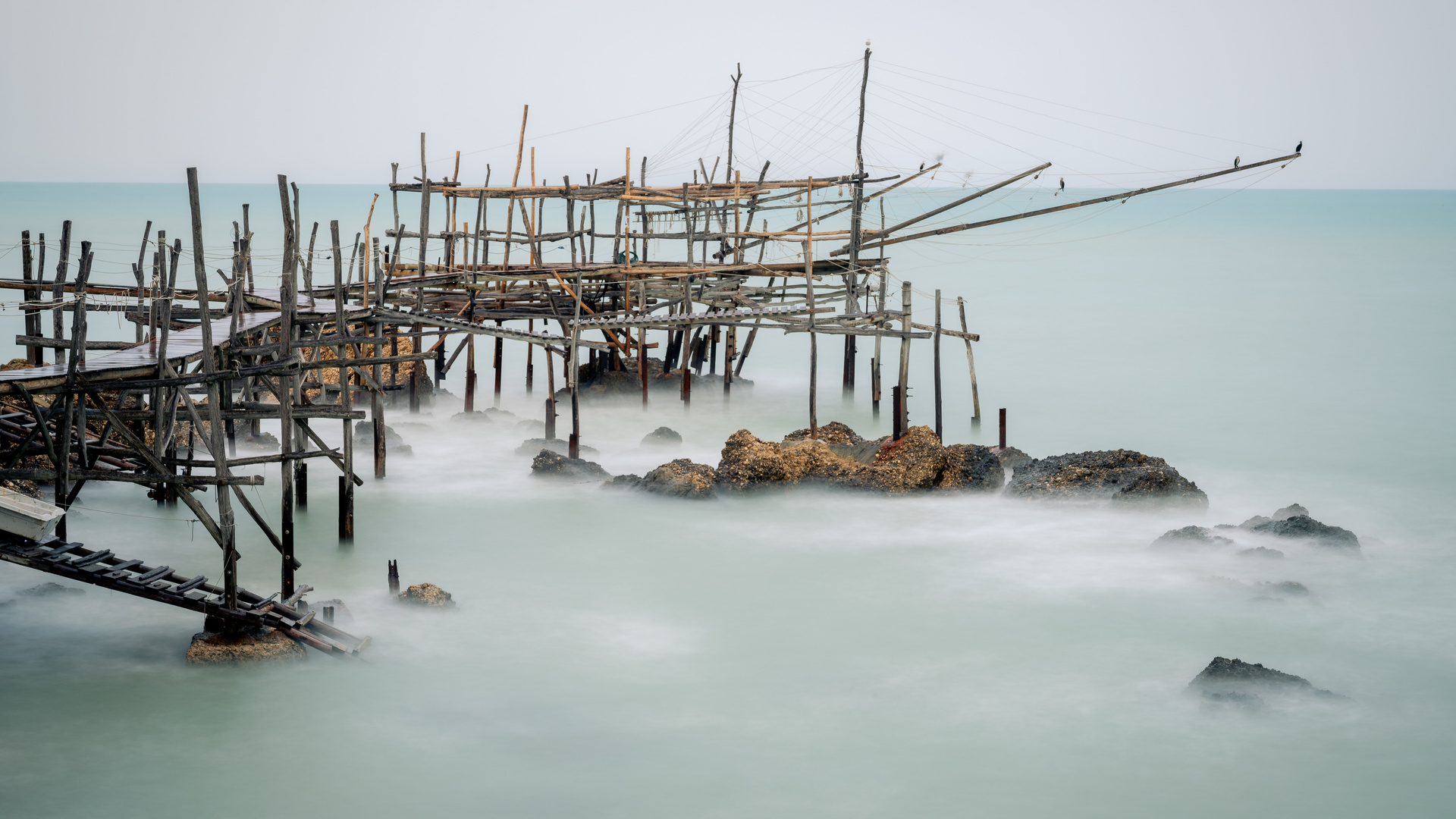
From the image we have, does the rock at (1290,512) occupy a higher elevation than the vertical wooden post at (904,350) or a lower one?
lower

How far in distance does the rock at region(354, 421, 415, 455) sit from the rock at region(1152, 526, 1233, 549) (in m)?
12.2

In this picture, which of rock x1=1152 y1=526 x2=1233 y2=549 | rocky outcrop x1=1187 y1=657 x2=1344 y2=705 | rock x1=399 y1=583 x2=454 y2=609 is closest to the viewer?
rocky outcrop x1=1187 y1=657 x2=1344 y2=705

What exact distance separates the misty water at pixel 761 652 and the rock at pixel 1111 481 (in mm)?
A: 342

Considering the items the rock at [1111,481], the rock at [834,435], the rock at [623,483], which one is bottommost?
the rock at [623,483]

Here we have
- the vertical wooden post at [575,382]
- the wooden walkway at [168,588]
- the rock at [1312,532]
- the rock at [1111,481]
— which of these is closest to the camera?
the wooden walkway at [168,588]

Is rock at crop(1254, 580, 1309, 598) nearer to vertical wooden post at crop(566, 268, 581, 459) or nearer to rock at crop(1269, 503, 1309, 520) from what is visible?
rock at crop(1269, 503, 1309, 520)

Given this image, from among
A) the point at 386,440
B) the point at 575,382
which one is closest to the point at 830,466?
the point at 575,382

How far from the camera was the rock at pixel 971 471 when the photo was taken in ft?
61.6

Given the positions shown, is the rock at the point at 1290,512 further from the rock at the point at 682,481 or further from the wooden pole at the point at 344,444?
the wooden pole at the point at 344,444

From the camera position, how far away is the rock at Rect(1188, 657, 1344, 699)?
39.9 feet

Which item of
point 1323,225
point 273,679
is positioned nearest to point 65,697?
point 273,679

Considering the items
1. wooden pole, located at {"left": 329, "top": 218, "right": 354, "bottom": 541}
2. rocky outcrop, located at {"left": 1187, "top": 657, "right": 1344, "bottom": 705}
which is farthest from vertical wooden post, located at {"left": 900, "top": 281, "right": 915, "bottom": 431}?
wooden pole, located at {"left": 329, "top": 218, "right": 354, "bottom": 541}

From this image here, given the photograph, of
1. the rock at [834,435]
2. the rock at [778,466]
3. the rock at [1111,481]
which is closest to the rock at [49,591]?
the rock at [778,466]

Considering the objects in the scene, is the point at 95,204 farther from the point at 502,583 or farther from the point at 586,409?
the point at 502,583
